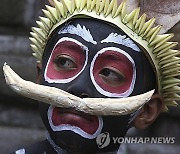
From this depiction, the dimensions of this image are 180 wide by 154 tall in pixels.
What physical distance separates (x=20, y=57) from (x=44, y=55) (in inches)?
43.4

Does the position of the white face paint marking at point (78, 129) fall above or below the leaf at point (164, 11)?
below

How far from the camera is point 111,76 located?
1.56m

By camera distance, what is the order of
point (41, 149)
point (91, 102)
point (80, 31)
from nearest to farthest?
point (91, 102) < point (80, 31) < point (41, 149)

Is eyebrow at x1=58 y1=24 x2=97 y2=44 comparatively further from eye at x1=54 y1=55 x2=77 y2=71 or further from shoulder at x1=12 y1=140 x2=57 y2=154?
shoulder at x1=12 y1=140 x2=57 y2=154

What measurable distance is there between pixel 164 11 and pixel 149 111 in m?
0.29

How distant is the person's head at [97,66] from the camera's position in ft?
5.02

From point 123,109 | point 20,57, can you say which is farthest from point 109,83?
point 20,57

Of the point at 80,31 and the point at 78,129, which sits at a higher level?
the point at 80,31

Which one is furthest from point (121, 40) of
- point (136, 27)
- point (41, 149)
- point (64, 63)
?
point (41, 149)

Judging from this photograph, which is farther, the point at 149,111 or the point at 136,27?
the point at 149,111

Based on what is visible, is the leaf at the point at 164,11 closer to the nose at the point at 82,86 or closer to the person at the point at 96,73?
the person at the point at 96,73

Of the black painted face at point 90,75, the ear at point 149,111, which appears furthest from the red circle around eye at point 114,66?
the ear at point 149,111

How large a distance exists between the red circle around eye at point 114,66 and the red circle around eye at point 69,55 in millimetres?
44

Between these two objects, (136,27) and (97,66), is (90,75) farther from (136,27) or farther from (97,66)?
(136,27)
